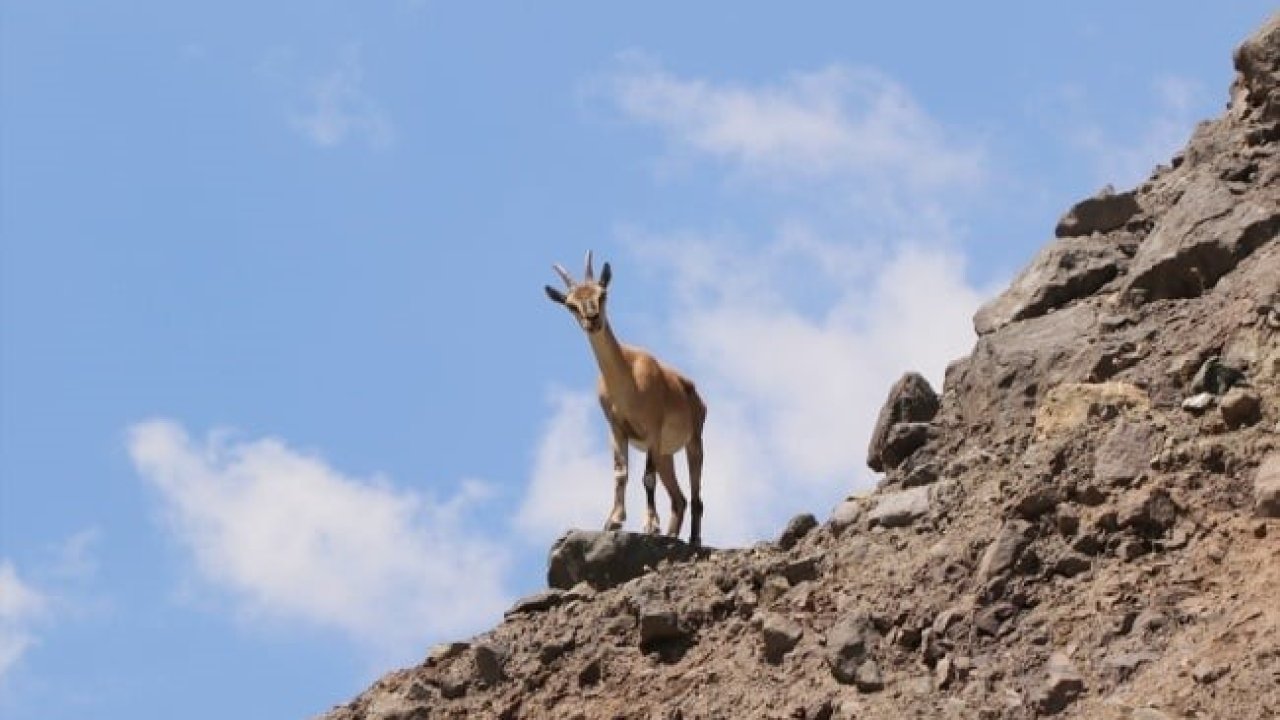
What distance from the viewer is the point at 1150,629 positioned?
15281 mm

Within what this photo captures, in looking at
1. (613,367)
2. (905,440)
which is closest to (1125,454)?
(905,440)

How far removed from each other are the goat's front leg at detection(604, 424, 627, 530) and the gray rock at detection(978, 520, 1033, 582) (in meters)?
7.11

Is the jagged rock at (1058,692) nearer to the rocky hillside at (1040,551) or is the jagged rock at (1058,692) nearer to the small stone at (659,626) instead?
the rocky hillside at (1040,551)

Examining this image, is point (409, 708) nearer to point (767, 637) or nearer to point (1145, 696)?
point (767, 637)

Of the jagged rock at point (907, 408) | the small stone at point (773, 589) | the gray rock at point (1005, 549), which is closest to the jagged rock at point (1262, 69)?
the jagged rock at point (907, 408)

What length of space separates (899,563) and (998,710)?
263 centimetres

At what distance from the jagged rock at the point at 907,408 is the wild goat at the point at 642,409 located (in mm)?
3338

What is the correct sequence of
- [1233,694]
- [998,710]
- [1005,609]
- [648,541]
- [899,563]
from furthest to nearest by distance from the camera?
[648,541] < [899,563] < [1005,609] < [998,710] < [1233,694]

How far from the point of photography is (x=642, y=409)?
963 inches

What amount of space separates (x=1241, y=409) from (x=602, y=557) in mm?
6097

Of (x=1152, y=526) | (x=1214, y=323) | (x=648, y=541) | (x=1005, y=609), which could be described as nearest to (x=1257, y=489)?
(x=1152, y=526)

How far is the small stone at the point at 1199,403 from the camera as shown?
17.7 meters

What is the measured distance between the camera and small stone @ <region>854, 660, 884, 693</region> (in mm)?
16109

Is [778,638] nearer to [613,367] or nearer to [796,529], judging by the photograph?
[796,529]
